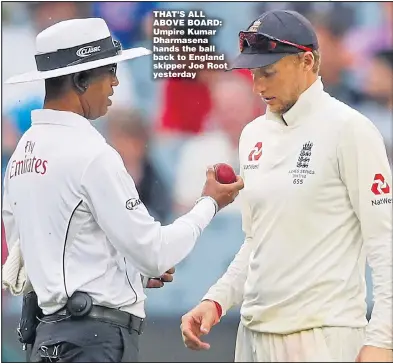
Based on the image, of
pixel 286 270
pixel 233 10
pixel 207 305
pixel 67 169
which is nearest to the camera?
pixel 67 169

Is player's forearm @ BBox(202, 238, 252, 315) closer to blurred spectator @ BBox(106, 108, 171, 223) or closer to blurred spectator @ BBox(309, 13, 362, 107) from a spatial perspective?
blurred spectator @ BBox(106, 108, 171, 223)

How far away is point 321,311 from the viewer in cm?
285

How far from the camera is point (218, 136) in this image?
4898 millimetres

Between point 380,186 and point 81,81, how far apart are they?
2.99 feet

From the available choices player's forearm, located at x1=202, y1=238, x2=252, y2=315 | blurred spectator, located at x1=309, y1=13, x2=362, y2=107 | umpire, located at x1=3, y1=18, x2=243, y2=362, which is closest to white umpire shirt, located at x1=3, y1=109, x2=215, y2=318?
umpire, located at x1=3, y1=18, x2=243, y2=362

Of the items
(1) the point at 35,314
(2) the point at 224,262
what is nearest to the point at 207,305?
(1) the point at 35,314

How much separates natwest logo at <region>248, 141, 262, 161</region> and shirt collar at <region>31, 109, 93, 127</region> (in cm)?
55

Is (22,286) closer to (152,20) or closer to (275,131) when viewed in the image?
(275,131)

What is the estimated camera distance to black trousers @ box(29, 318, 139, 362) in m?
2.75

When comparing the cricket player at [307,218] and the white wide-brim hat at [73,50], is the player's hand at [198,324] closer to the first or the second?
the cricket player at [307,218]

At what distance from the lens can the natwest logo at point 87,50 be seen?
2854 millimetres

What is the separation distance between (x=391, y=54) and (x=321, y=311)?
7.77ft

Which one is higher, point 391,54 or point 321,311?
point 391,54

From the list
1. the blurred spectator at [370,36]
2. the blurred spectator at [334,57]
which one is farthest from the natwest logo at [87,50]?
the blurred spectator at [370,36]
